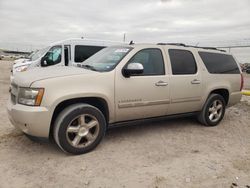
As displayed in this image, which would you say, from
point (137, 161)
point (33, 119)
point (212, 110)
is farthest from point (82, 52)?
point (137, 161)

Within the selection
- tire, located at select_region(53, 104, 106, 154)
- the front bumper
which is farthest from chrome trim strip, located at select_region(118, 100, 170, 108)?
the front bumper

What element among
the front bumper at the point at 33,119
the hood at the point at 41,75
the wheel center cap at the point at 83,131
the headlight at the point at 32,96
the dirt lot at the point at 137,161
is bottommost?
the dirt lot at the point at 137,161

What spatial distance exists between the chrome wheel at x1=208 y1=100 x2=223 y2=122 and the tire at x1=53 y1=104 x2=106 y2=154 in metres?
2.72

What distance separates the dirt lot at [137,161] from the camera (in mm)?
2959

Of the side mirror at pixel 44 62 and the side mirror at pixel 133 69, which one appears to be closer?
the side mirror at pixel 133 69

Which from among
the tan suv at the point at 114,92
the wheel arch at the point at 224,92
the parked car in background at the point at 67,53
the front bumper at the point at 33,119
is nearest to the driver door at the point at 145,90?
the tan suv at the point at 114,92

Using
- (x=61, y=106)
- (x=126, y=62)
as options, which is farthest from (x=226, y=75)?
(x=61, y=106)

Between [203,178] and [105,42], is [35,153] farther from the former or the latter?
[105,42]

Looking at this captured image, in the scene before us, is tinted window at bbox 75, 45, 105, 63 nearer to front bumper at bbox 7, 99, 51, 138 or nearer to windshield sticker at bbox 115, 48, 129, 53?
windshield sticker at bbox 115, 48, 129, 53

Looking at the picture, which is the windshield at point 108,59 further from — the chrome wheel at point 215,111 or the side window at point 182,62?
the chrome wheel at point 215,111

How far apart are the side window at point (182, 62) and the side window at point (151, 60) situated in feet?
0.91

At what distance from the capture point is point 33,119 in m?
3.29

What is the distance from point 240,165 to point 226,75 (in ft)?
8.62

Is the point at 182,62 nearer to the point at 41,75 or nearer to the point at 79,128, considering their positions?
the point at 79,128
